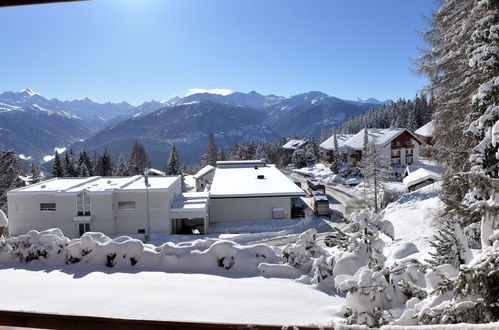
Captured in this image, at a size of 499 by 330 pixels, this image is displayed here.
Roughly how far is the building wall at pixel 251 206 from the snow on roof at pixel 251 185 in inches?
16.2

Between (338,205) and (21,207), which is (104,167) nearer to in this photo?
(21,207)

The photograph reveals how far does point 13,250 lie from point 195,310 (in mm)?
5283

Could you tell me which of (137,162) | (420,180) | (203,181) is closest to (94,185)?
(203,181)

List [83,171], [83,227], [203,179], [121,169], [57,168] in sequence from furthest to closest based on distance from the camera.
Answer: [121,169], [83,171], [203,179], [57,168], [83,227]

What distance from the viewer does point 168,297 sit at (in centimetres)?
461

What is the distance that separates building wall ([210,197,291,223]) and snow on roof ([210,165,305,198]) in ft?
1.35

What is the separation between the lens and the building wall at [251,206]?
28.7 metres

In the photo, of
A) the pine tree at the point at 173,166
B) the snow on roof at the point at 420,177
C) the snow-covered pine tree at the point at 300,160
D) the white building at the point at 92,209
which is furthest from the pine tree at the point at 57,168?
the snow on roof at the point at 420,177

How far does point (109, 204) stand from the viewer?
24.7 metres

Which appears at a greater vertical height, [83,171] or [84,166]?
[84,166]

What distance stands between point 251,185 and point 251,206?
3.96 metres

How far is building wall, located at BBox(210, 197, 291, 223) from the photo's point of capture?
28672 millimetres

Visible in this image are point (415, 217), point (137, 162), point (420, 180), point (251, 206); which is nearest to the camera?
point (415, 217)

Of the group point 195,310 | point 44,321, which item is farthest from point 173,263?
point 44,321
